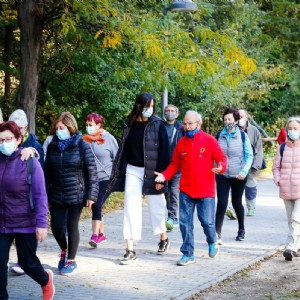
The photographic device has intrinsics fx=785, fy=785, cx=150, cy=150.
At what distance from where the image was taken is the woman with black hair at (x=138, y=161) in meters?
9.45

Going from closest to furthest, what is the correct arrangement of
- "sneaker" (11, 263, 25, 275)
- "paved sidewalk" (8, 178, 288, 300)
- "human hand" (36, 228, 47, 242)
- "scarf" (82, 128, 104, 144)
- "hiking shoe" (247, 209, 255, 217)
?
"human hand" (36, 228, 47, 242), "paved sidewalk" (8, 178, 288, 300), "sneaker" (11, 263, 25, 275), "scarf" (82, 128, 104, 144), "hiking shoe" (247, 209, 255, 217)

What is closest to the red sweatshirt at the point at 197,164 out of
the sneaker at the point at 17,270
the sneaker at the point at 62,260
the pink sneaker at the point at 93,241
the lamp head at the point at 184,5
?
the sneaker at the point at 62,260

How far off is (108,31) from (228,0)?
50.1ft

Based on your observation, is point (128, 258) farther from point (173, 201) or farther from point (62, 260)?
point (173, 201)

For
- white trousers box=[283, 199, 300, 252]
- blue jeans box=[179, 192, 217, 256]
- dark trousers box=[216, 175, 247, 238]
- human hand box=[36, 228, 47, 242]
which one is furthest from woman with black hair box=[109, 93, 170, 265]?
human hand box=[36, 228, 47, 242]

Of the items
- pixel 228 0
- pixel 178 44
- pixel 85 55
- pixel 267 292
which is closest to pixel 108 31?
pixel 178 44

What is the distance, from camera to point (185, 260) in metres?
9.36

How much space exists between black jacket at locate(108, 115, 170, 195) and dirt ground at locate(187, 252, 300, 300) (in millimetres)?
1506

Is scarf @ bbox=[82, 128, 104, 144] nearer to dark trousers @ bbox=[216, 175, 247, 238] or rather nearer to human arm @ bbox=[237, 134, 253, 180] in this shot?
dark trousers @ bbox=[216, 175, 247, 238]

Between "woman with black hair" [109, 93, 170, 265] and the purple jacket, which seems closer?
the purple jacket

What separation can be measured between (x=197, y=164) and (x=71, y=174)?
5.39 feet

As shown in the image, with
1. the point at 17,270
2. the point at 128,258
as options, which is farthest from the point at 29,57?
the point at 17,270

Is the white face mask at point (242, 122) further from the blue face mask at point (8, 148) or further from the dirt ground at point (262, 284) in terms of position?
the blue face mask at point (8, 148)

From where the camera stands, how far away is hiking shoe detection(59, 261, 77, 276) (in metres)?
8.66
